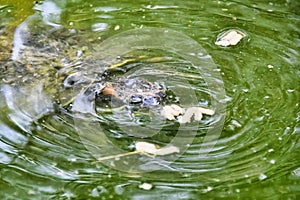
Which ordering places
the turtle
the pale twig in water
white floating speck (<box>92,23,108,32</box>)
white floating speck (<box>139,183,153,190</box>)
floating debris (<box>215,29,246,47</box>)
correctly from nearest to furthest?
1. white floating speck (<box>139,183,153,190</box>)
2. the pale twig in water
3. the turtle
4. floating debris (<box>215,29,246,47</box>)
5. white floating speck (<box>92,23,108,32</box>)

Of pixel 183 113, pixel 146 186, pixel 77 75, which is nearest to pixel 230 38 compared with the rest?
pixel 183 113

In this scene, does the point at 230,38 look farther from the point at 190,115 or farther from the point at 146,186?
the point at 146,186

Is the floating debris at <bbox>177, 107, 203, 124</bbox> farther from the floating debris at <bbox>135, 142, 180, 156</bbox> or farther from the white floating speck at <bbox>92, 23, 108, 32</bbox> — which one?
the white floating speck at <bbox>92, 23, 108, 32</bbox>

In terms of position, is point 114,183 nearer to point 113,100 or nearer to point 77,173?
point 77,173

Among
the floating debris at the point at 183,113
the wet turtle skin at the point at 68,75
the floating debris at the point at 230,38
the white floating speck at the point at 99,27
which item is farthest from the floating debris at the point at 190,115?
the white floating speck at the point at 99,27

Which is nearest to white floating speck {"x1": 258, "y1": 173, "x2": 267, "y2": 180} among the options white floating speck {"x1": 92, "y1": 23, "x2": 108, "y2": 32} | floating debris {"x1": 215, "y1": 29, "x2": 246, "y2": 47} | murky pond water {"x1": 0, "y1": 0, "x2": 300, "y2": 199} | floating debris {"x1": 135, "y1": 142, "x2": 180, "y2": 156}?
murky pond water {"x1": 0, "y1": 0, "x2": 300, "y2": 199}

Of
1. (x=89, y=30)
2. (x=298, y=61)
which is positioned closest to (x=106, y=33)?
(x=89, y=30)

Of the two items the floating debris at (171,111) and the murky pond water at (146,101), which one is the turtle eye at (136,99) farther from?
the floating debris at (171,111)

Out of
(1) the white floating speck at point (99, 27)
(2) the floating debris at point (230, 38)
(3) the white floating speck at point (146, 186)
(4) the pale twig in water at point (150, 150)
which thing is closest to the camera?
(3) the white floating speck at point (146, 186)
